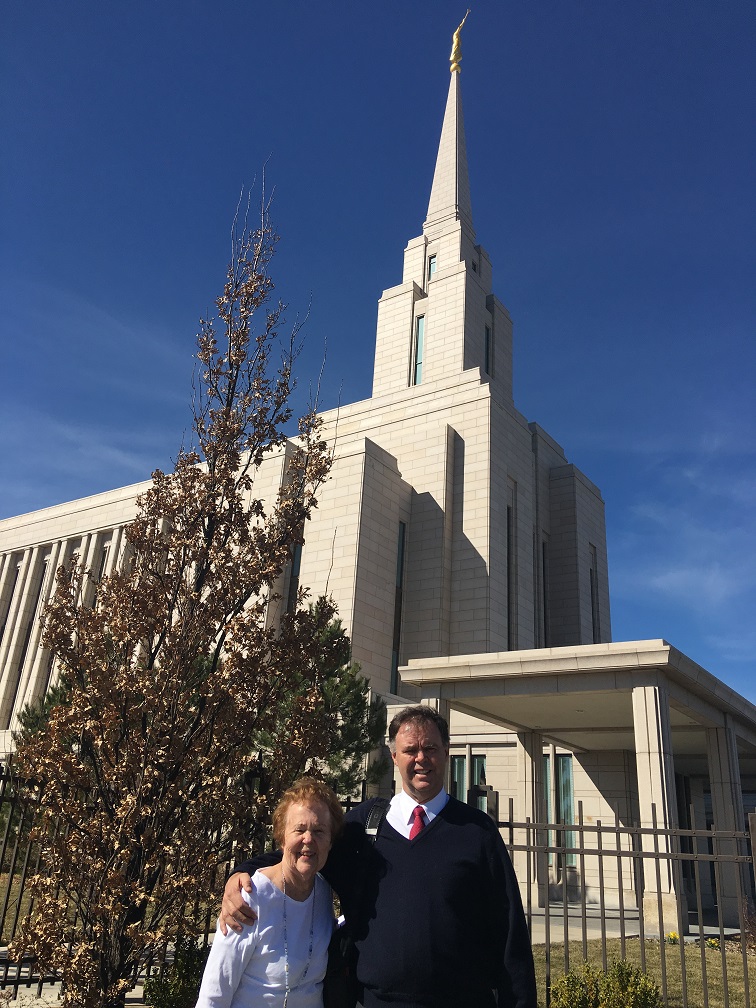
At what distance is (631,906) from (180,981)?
46.8 feet

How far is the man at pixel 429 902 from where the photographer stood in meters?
2.74

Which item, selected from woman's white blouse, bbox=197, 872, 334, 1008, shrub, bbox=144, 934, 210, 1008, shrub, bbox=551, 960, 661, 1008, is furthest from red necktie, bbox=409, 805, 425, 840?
shrub, bbox=551, 960, 661, 1008

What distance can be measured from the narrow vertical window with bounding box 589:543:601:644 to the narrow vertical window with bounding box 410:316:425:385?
11.5 metres

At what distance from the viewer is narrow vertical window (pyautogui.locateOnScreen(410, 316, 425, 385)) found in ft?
113

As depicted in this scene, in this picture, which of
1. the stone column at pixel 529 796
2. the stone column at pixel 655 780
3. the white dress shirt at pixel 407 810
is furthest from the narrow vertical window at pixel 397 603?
the white dress shirt at pixel 407 810

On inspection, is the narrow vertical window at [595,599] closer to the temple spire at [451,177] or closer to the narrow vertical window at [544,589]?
the narrow vertical window at [544,589]

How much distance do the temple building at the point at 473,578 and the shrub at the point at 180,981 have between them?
707cm

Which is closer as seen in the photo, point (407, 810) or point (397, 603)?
point (407, 810)

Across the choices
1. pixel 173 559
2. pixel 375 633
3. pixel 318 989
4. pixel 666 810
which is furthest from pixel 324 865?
pixel 375 633

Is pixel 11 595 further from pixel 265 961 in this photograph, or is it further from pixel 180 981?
pixel 265 961

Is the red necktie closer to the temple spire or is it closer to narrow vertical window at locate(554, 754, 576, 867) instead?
narrow vertical window at locate(554, 754, 576, 867)

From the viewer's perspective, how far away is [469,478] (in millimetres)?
29859

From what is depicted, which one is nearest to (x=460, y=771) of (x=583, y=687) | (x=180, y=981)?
(x=583, y=687)

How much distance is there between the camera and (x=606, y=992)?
5582 millimetres
